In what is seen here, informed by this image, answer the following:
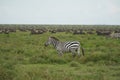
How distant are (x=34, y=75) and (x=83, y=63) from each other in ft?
15.6

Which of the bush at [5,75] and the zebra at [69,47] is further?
the zebra at [69,47]

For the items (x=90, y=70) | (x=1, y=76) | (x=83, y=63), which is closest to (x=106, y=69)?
(x=90, y=70)

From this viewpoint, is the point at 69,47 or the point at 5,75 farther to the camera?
the point at 69,47

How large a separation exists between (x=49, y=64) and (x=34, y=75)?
4045 millimetres

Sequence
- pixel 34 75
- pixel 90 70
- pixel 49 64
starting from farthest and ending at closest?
pixel 49 64 < pixel 90 70 < pixel 34 75

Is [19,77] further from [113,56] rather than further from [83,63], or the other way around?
[113,56]

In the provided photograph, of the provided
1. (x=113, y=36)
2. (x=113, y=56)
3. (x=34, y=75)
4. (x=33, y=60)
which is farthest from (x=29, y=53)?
(x=113, y=36)

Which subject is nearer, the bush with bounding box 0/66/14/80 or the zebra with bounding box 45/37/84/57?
the bush with bounding box 0/66/14/80

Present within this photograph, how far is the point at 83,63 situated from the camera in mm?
12922

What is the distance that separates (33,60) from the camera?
13.0m

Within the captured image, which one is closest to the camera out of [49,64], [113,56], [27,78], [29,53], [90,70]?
[27,78]

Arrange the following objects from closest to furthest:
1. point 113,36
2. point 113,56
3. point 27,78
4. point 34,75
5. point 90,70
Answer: point 27,78, point 34,75, point 90,70, point 113,56, point 113,36

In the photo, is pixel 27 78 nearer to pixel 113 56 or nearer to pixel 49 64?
pixel 49 64

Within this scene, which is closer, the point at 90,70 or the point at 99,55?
the point at 90,70
